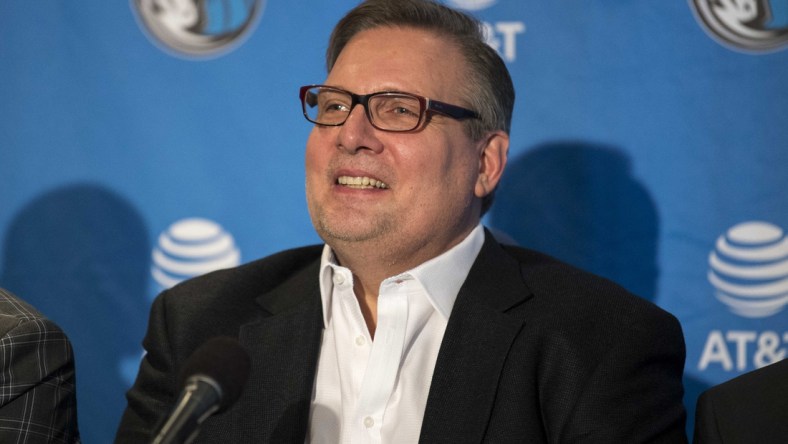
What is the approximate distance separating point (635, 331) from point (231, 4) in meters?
1.56

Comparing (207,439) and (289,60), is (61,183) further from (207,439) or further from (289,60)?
(207,439)

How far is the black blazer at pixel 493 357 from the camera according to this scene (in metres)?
1.89

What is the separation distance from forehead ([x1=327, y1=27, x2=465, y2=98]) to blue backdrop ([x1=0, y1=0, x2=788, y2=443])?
51 centimetres

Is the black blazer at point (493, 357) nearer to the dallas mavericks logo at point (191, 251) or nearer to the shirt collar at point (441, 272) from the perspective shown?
the shirt collar at point (441, 272)

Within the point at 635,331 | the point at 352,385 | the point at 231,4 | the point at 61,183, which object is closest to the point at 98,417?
the point at 61,183

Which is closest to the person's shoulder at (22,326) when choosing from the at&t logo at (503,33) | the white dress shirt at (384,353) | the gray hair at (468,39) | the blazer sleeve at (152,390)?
the blazer sleeve at (152,390)

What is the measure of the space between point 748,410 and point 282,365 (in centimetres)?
100

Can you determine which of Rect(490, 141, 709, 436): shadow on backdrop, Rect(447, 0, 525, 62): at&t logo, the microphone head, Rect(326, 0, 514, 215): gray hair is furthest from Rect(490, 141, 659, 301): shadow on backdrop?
the microphone head

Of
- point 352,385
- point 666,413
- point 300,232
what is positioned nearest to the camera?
point 666,413

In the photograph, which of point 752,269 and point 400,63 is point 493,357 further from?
point 752,269

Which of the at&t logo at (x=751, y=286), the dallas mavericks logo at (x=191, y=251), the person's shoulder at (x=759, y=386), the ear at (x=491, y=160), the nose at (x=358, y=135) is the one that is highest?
the nose at (x=358, y=135)

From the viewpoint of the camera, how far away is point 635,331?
6.46ft

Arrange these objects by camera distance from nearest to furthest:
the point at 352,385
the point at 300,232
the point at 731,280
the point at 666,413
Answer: the point at 666,413 → the point at 352,385 → the point at 731,280 → the point at 300,232

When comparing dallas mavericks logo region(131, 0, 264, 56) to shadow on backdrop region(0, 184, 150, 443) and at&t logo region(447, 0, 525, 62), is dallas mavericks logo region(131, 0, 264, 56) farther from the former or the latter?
at&t logo region(447, 0, 525, 62)
